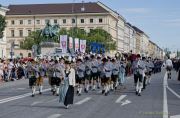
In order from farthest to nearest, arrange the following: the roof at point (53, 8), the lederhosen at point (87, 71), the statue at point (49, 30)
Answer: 1. the roof at point (53, 8)
2. the statue at point (49, 30)
3. the lederhosen at point (87, 71)

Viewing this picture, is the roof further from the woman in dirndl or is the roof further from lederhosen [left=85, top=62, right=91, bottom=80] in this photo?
the woman in dirndl

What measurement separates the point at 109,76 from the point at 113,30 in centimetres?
13938

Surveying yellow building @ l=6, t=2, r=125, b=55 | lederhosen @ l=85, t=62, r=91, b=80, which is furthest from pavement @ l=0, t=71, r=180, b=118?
yellow building @ l=6, t=2, r=125, b=55

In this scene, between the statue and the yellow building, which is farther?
the yellow building

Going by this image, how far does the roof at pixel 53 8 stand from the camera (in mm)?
152875

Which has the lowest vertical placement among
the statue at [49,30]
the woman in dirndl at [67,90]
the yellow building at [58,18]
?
the woman in dirndl at [67,90]

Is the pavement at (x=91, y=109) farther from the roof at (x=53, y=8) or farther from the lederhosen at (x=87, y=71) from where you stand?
the roof at (x=53, y=8)

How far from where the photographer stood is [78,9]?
155 m

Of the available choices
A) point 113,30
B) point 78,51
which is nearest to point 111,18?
point 113,30

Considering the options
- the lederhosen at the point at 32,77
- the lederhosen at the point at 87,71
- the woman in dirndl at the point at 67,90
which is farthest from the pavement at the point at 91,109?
the lederhosen at the point at 87,71

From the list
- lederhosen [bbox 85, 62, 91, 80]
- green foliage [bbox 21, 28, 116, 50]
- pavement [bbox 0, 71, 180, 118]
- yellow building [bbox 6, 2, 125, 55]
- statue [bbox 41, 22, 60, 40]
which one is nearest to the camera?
pavement [bbox 0, 71, 180, 118]

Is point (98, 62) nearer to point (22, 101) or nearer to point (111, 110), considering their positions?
point (22, 101)

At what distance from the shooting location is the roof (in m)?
153

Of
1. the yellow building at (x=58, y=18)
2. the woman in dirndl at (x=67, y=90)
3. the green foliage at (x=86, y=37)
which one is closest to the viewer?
the woman in dirndl at (x=67, y=90)
